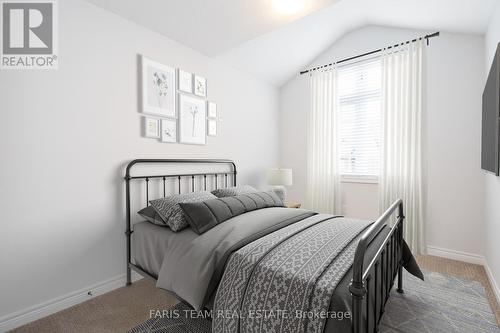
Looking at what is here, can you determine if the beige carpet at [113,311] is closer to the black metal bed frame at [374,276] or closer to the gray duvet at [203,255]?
the gray duvet at [203,255]

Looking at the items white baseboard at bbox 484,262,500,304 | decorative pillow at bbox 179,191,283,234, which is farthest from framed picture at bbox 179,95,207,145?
white baseboard at bbox 484,262,500,304

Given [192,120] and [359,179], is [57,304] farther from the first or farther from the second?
[359,179]

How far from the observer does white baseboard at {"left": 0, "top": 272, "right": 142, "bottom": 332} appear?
5.46ft

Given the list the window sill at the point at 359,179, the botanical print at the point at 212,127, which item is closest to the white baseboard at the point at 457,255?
the window sill at the point at 359,179

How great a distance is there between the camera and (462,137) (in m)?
2.79

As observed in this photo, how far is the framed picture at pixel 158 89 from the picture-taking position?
7.79ft

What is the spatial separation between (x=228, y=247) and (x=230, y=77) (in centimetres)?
254

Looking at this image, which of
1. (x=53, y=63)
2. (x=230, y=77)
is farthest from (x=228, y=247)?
(x=230, y=77)

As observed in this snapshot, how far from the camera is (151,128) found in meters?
2.44

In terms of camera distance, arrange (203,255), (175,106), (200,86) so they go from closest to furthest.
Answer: (203,255) < (175,106) < (200,86)

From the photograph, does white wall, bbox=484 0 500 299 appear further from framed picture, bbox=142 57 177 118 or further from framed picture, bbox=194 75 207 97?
framed picture, bbox=142 57 177 118

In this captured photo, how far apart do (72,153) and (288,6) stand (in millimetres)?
2218

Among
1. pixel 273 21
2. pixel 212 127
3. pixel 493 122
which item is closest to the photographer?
pixel 493 122

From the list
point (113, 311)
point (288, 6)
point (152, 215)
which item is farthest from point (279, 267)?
point (288, 6)
